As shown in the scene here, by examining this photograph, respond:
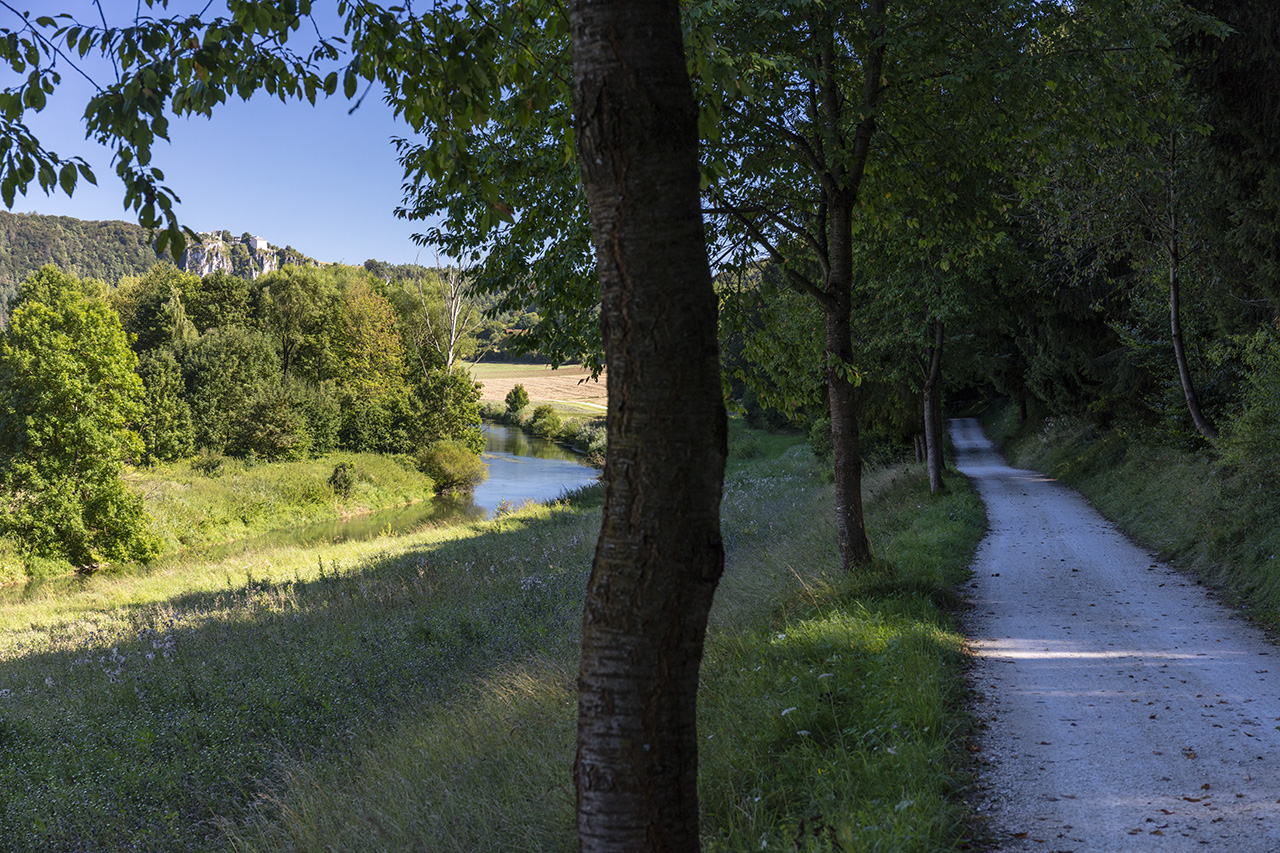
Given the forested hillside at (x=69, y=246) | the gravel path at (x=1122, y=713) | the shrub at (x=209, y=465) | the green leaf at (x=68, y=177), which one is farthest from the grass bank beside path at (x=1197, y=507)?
the forested hillside at (x=69, y=246)

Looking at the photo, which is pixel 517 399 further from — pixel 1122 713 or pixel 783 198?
pixel 1122 713

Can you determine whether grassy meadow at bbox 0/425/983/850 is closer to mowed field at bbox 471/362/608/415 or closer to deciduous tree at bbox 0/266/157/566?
deciduous tree at bbox 0/266/157/566

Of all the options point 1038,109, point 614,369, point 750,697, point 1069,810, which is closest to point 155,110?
point 614,369

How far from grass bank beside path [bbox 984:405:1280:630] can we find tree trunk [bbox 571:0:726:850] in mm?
7752

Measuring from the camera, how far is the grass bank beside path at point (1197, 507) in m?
8.68

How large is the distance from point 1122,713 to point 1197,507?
26.4 feet

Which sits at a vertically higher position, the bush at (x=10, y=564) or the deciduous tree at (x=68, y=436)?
the deciduous tree at (x=68, y=436)

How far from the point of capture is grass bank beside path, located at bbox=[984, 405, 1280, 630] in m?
8.68

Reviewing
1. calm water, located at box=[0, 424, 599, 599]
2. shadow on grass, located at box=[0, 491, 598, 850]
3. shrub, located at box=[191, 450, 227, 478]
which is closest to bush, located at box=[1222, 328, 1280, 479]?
shadow on grass, located at box=[0, 491, 598, 850]

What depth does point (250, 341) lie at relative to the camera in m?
47.8

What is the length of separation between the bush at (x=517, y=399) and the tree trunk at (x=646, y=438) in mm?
77215

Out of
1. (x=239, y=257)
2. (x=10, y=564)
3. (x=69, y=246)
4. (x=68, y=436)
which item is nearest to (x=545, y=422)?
(x=68, y=436)

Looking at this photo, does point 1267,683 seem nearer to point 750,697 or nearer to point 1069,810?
point 1069,810

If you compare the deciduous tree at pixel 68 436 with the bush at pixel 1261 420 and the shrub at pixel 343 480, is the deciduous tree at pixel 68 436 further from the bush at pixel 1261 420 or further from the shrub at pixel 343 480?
the bush at pixel 1261 420
